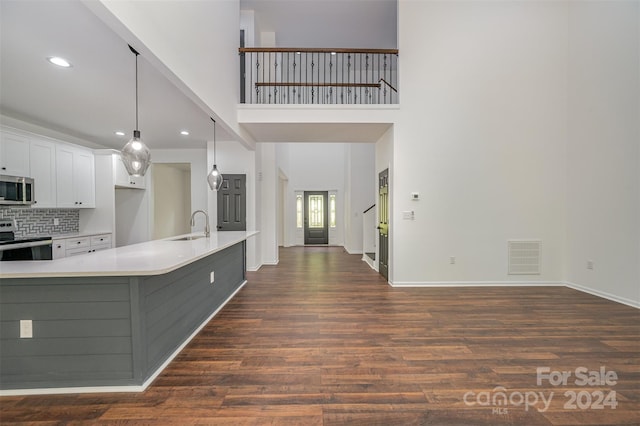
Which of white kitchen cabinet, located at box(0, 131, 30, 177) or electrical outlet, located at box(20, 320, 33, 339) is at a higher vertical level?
white kitchen cabinet, located at box(0, 131, 30, 177)

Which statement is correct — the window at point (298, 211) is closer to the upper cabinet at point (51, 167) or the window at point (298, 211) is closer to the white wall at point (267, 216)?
the white wall at point (267, 216)

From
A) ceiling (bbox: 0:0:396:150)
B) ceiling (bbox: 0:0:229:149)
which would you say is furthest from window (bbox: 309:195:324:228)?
ceiling (bbox: 0:0:229:149)

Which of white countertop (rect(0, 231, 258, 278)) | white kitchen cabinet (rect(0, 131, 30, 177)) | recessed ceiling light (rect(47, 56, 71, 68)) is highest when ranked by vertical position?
recessed ceiling light (rect(47, 56, 71, 68))

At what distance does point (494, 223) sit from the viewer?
459 centimetres

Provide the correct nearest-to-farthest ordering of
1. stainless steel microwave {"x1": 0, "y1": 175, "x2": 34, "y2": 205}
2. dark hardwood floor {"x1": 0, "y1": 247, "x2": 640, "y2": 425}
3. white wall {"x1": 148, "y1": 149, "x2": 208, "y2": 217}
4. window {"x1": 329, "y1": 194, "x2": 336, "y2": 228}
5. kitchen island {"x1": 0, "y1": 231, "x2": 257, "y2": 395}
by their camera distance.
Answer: dark hardwood floor {"x1": 0, "y1": 247, "x2": 640, "y2": 425} → kitchen island {"x1": 0, "y1": 231, "x2": 257, "y2": 395} → stainless steel microwave {"x1": 0, "y1": 175, "x2": 34, "y2": 205} → white wall {"x1": 148, "y1": 149, "x2": 208, "y2": 217} → window {"x1": 329, "y1": 194, "x2": 336, "y2": 228}

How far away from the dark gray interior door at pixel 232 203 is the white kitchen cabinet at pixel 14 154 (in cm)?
283

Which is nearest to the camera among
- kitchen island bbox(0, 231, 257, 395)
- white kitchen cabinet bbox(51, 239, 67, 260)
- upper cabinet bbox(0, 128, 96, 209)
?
kitchen island bbox(0, 231, 257, 395)

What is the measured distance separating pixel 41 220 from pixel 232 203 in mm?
3101

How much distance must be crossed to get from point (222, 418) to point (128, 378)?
0.83 m

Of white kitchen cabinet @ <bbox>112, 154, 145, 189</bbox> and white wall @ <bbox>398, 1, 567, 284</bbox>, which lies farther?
white kitchen cabinet @ <bbox>112, 154, 145, 189</bbox>

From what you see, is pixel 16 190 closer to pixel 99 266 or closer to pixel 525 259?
pixel 99 266

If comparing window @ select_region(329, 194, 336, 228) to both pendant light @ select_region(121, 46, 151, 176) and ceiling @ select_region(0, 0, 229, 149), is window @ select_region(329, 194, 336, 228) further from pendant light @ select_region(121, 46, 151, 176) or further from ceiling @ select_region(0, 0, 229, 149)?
pendant light @ select_region(121, 46, 151, 176)

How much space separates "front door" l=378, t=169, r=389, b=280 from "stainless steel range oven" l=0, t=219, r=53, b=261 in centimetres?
538

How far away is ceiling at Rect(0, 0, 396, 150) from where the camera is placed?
2.13 m
